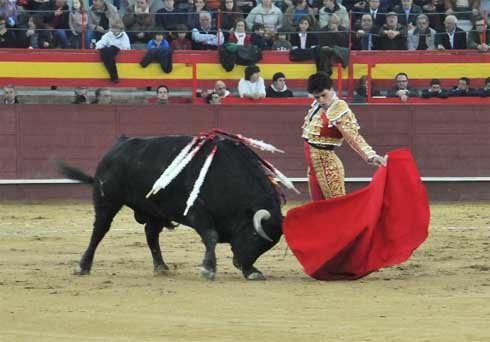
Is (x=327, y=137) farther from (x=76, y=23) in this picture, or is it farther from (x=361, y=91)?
(x=76, y=23)

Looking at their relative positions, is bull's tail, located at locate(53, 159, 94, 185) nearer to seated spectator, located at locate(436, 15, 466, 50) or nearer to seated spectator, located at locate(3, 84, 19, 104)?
seated spectator, located at locate(3, 84, 19, 104)

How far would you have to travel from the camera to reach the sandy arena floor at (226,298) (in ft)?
17.3

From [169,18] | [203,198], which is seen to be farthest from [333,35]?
[203,198]

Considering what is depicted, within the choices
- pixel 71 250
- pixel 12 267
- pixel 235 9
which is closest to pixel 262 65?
pixel 235 9

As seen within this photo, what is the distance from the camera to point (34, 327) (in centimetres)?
545

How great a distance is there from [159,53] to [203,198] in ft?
21.4

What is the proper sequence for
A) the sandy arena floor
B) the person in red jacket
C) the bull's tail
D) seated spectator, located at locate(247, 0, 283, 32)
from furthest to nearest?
1. seated spectator, located at locate(247, 0, 283, 32)
2. the bull's tail
3. the person in red jacket
4. the sandy arena floor

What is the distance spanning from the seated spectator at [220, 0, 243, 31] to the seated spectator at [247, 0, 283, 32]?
0.15 meters

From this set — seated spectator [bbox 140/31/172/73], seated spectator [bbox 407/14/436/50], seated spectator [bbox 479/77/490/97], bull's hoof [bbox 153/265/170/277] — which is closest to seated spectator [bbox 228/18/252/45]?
seated spectator [bbox 140/31/172/73]

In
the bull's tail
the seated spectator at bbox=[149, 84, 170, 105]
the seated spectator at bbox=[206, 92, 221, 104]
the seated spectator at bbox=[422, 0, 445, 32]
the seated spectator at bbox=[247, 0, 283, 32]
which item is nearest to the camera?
the bull's tail

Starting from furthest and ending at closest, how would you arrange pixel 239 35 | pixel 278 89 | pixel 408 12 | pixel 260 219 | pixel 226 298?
pixel 408 12, pixel 239 35, pixel 278 89, pixel 260 219, pixel 226 298

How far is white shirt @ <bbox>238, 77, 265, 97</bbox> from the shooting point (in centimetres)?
1318

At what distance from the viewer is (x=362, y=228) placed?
7.09 metres

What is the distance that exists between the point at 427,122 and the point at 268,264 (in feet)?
17.8
